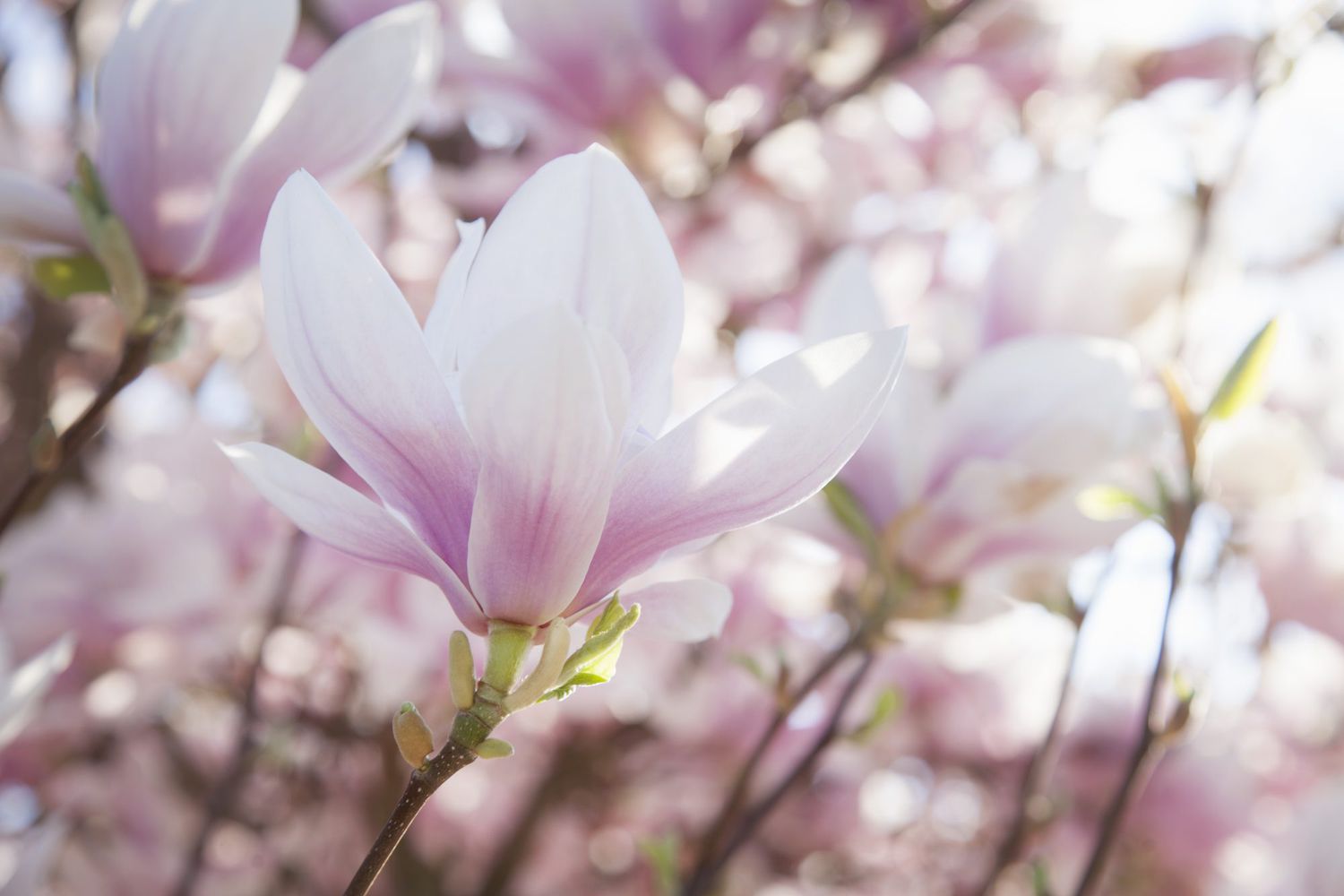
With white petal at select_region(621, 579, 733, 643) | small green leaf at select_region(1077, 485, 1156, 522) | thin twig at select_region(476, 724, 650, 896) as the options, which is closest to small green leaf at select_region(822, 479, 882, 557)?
small green leaf at select_region(1077, 485, 1156, 522)

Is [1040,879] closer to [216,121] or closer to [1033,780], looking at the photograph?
[1033,780]

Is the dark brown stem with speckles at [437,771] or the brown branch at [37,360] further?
the brown branch at [37,360]

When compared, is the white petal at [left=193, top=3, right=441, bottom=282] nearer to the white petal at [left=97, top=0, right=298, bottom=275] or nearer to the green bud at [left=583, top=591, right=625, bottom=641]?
the white petal at [left=97, top=0, right=298, bottom=275]

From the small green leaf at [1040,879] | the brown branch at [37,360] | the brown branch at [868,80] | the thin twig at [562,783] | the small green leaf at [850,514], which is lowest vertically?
the thin twig at [562,783]

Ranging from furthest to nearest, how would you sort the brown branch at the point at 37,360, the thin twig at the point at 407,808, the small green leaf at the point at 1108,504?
1. the brown branch at the point at 37,360
2. the small green leaf at the point at 1108,504
3. the thin twig at the point at 407,808

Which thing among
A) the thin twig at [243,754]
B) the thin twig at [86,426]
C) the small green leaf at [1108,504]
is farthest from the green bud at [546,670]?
the thin twig at [243,754]

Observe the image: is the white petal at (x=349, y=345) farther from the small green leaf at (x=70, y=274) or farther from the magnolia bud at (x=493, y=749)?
the small green leaf at (x=70, y=274)

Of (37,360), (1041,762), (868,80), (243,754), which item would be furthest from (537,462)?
(37,360)

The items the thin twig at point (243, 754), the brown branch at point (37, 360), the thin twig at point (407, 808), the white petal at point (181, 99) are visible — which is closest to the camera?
the thin twig at point (407, 808)
